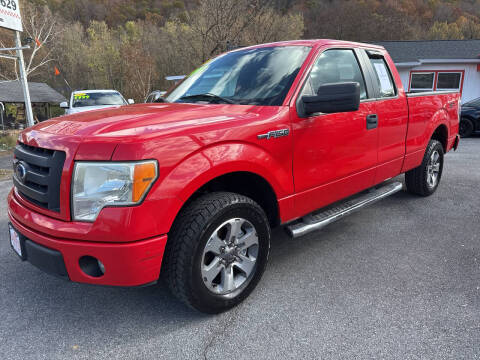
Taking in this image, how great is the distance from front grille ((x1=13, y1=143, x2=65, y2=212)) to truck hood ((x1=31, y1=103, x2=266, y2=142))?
0.16 metres

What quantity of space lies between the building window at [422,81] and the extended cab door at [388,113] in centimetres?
1824

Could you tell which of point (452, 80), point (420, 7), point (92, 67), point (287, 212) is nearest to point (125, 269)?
point (287, 212)

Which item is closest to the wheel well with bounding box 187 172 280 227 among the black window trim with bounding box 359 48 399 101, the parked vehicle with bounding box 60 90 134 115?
the black window trim with bounding box 359 48 399 101

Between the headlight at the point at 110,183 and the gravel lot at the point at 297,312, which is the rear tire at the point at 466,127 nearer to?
the gravel lot at the point at 297,312

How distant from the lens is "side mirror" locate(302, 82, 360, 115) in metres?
2.48

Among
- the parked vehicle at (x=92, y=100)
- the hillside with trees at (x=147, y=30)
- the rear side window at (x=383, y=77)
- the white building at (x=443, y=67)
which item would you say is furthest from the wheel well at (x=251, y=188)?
the hillside with trees at (x=147, y=30)

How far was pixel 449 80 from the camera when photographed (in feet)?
63.6

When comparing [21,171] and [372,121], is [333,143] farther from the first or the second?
[21,171]

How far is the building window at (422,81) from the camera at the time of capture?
19625mm

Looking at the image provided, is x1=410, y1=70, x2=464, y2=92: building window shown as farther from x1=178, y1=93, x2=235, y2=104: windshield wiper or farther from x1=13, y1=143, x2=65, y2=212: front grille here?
x1=13, y1=143, x2=65, y2=212: front grille

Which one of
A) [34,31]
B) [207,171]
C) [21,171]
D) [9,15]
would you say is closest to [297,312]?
[207,171]

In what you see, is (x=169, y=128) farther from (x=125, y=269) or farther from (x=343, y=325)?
(x=343, y=325)

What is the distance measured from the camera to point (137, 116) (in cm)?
237

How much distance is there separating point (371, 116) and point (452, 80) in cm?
1980
